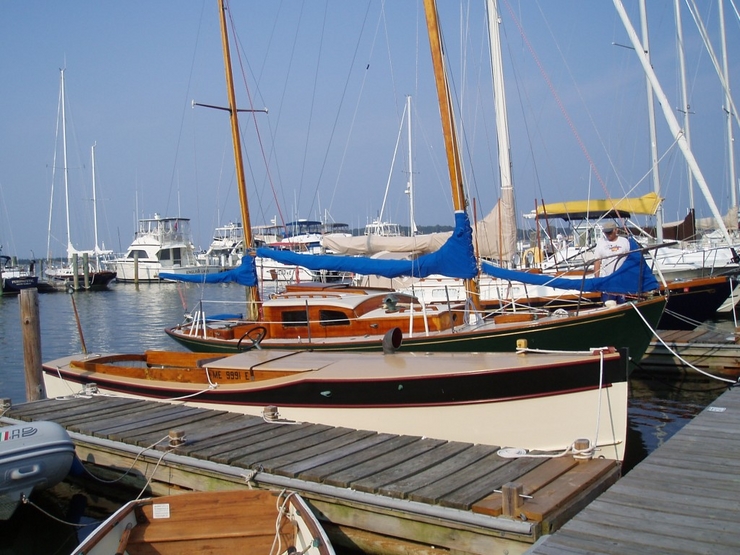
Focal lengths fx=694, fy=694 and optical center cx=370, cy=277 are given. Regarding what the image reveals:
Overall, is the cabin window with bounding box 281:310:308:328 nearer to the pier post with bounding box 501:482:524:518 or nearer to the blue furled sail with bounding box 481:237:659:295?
the blue furled sail with bounding box 481:237:659:295

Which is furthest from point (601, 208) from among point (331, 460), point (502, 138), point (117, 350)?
point (331, 460)

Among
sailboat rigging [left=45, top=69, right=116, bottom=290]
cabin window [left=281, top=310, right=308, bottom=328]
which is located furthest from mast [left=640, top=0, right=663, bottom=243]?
sailboat rigging [left=45, top=69, right=116, bottom=290]

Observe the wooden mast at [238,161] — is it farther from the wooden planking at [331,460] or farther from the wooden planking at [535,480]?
the wooden planking at [535,480]

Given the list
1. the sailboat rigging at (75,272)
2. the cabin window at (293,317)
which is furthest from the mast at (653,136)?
the sailboat rigging at (75,272)

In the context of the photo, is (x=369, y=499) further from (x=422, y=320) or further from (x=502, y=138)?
(x=502, y=138)

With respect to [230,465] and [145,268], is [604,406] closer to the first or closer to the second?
[230,465]

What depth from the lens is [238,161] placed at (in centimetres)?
1741

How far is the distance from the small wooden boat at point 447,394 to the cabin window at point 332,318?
3261mm

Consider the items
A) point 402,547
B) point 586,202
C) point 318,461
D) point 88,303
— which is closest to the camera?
point 402,547

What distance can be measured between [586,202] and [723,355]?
1458cm

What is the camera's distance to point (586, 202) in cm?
2798

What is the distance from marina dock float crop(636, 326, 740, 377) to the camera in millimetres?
14133

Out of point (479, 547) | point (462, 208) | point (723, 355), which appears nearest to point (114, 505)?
point (479, 547)

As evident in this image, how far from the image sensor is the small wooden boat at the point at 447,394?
26.5 ft
